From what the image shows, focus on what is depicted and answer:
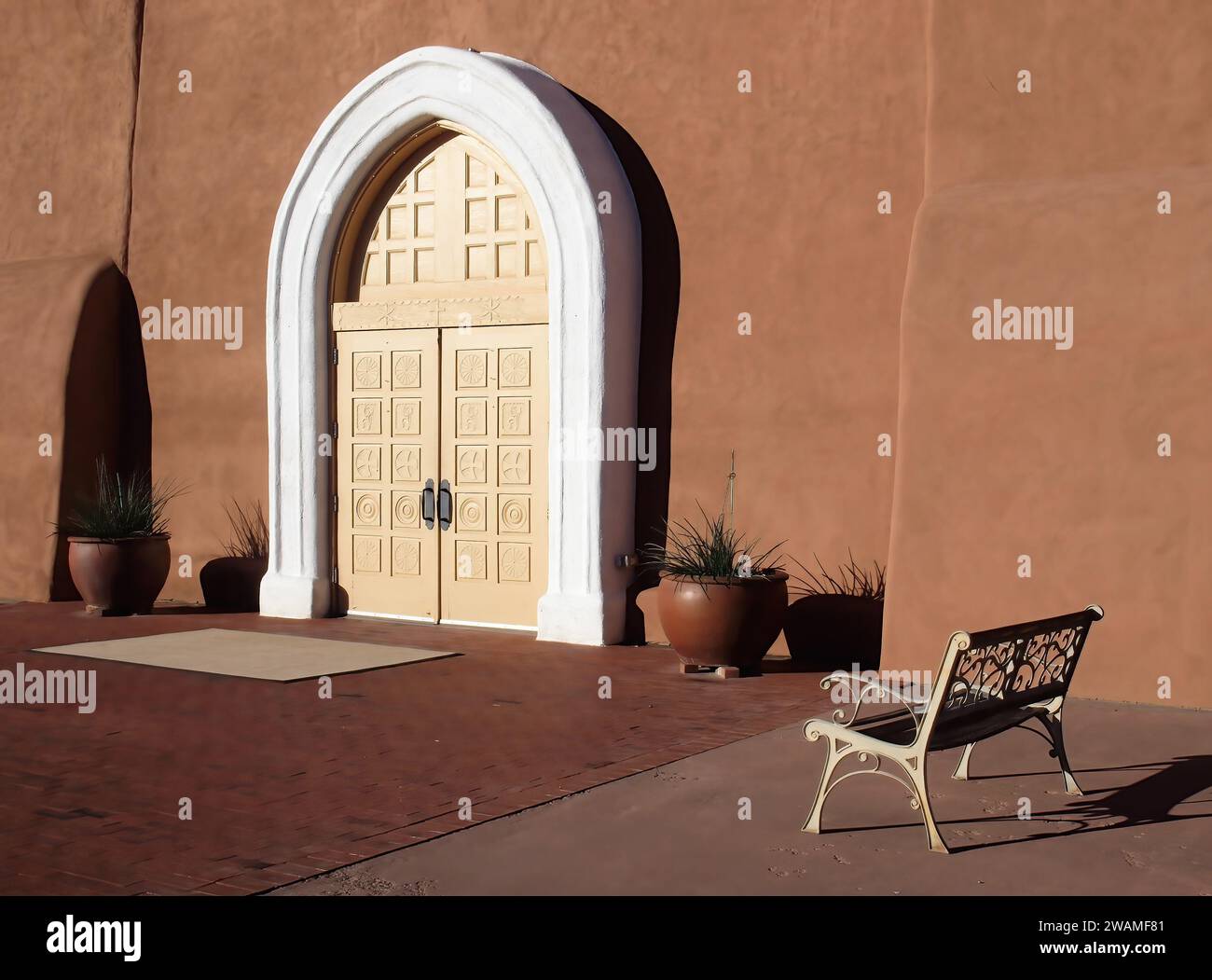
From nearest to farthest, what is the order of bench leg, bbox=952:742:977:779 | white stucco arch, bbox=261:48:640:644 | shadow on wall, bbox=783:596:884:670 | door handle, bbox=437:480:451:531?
bench leg, bbox=952:742:977:779 → shadow on wall, bbox=783:596:884:670 → white stucco arch, bbox=261:48:640:644 → door handle, bbox=437:480:451:531

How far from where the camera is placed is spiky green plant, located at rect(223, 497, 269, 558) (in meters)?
12.9

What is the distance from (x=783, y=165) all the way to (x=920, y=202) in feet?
3.68

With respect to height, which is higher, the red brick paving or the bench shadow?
the bench shadow

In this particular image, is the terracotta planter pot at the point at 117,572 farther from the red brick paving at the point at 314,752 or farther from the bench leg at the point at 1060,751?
the bench leg at the point at 1060,751

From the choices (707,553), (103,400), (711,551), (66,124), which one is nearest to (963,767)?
(711,551)

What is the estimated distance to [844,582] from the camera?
385 inches

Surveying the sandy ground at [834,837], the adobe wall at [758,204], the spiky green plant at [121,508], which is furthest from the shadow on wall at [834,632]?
the spiky green plant at [121,508]

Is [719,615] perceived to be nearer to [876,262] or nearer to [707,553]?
[707,553]

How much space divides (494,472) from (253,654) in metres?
2.43

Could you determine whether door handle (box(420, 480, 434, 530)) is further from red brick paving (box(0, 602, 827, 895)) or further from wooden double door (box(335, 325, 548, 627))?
red brick paving (box(0, 602, 827, 895))

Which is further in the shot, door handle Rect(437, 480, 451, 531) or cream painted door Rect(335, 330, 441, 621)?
cream painted door Rect(335, 330, 441, 621)

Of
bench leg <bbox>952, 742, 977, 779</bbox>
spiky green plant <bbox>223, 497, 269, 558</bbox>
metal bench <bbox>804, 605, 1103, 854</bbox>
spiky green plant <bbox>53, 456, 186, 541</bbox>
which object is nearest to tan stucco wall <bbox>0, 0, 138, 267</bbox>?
spiky green plant <bbox>53, 456, 186, 541</bbox>

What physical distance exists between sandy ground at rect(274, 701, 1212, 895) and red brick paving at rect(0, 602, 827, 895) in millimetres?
297
